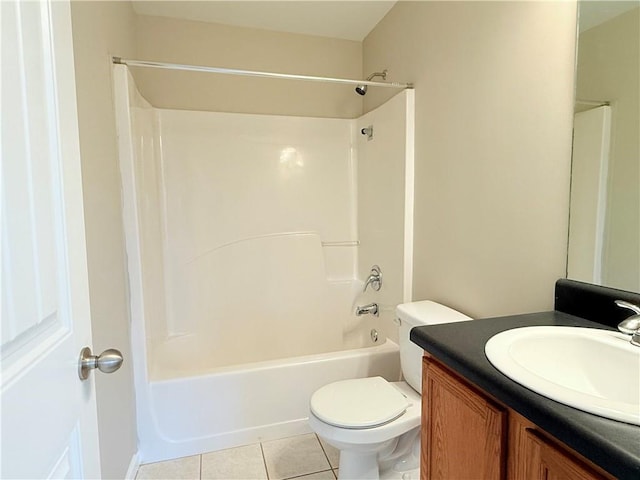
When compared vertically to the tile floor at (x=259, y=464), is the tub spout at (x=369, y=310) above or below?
above

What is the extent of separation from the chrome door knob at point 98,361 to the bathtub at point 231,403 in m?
1.16

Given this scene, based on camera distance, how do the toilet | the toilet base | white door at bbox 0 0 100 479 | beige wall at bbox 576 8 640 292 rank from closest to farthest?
1. white door at bbox 0 0 100 479
2. beige wall at bbox 576 8 640 292
3. the toilet
4. the toilet base

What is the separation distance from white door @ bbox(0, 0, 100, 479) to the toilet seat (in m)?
0.86

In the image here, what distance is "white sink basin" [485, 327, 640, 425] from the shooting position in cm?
79

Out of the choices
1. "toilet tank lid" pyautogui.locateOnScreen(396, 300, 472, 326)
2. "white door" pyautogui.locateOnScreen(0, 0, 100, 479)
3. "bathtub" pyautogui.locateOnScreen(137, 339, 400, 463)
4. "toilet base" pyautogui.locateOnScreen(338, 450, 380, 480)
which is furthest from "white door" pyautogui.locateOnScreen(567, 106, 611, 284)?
"white door" pyautogui.locateOnScreen(0, 0, 100, 479)

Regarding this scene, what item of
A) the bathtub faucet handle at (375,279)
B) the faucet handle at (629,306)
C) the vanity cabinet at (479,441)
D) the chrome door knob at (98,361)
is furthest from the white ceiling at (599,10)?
the bathtub faucet handle at (375,279)

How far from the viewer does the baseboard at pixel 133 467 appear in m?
1.63

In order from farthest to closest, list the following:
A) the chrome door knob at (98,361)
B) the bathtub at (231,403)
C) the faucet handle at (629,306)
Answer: the bathtub at (231,403), the faucet handle at (629,306), the chrome door knob at (98,361)

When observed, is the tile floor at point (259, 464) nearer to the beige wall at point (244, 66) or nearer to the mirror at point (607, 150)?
the mirror at point (607, 150)

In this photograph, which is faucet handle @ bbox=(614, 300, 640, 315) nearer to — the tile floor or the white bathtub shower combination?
the white bathtub shower combination

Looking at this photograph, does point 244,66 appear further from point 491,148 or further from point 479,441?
point 479,441

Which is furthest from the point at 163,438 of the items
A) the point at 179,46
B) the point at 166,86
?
the point at 179,46

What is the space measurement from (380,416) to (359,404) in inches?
4.3

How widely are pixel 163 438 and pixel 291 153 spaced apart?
1.91 m
